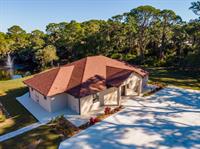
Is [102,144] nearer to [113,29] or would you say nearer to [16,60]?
[113,29]

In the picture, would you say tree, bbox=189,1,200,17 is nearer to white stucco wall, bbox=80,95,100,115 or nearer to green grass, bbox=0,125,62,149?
white stucco wall, bbox=80,95,100,115

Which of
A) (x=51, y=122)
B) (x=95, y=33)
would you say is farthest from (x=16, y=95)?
(x=95, y=33)

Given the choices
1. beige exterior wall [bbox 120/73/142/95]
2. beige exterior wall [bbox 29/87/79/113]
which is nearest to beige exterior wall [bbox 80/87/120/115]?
beige exterior wall [bbox 29/87/79/113]

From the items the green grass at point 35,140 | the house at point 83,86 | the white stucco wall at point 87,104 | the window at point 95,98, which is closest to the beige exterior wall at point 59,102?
the house at point 83,86

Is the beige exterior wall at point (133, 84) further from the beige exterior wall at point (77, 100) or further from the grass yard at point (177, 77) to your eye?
the grass yard at point (177, 77)

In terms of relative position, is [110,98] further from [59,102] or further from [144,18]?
[144,18]

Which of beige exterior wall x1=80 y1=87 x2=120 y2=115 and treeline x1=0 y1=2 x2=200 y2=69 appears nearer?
beige exterior wall x1=80 y1=87 x2=120 y2=115

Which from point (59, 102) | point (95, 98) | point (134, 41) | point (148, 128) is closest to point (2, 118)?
point (59, 102)
